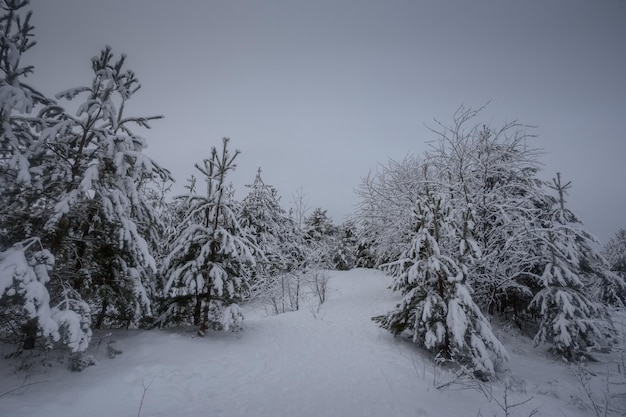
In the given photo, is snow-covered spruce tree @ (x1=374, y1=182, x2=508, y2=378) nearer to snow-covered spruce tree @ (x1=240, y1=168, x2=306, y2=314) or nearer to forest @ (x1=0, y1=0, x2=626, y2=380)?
forest @ (x1=0, y1=0, x2=626, y2=380)

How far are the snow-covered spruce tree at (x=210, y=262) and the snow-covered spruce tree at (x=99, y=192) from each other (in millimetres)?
1408

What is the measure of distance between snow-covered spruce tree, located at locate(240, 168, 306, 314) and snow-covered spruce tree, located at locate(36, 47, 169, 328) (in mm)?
10566

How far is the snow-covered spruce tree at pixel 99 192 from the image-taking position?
564 cm

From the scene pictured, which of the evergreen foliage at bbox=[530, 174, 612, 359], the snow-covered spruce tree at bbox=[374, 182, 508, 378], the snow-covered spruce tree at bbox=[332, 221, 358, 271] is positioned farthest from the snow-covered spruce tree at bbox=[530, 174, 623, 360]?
the snow-covered spruce tree at bbox=[332, 221, 358, 271]

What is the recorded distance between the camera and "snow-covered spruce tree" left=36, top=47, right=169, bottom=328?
5.64 meters

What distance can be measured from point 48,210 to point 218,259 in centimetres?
427

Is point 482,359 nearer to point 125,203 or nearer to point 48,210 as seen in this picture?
point 125,203

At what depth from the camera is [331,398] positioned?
5.72 metres

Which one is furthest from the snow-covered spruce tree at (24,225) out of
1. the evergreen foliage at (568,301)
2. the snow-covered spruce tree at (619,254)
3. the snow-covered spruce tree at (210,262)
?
the snow-covered spruce tree at (619,254)

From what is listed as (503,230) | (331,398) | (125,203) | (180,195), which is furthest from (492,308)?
(125,203)

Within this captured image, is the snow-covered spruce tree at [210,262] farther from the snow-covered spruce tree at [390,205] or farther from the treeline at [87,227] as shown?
the snow-covered spruce tree at [390,205]

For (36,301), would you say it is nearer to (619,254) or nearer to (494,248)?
(494,248)

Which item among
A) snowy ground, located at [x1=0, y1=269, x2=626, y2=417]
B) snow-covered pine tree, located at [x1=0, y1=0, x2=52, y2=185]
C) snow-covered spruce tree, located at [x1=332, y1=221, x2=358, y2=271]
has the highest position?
snow-covered pine tree, located at [x1=0, y1=0, x2=52, y2=185]

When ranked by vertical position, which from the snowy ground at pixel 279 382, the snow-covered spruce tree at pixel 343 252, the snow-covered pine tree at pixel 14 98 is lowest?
the snowy ground at pixel 279 382
